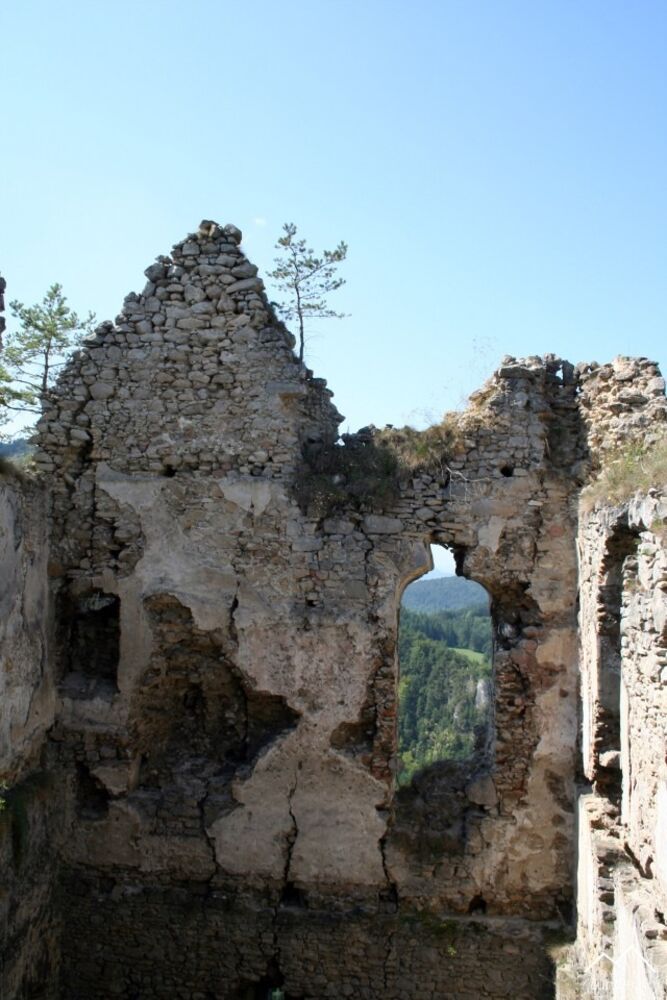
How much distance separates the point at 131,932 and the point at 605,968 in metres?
4.30

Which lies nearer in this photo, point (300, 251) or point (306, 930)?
point (306, 930)

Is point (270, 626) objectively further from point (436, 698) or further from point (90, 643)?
point (436, 698)

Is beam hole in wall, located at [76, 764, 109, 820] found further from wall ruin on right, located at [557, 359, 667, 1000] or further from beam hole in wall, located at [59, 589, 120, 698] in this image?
wall ruin on right, located at [557, 359, 667, 1000]

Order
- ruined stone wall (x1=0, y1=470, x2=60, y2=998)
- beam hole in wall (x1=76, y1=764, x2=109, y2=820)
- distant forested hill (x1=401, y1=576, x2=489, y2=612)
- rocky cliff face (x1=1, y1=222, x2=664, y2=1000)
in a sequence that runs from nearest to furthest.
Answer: ruined stone wall (x1=0, y1=470, x2=60, y2=998) → rocky cliff face (x1=1, y1=222, x2=664, y2=1000) → beam hole in wall (x1=76, y1=764, x2=109, y2=820) → distant forested hill (x1=401, y1=576, x2=489, y2=612)

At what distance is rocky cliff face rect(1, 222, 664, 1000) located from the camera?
8.02 m

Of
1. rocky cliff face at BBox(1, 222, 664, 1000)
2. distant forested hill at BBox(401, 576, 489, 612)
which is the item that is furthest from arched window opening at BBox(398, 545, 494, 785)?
distant forested hill at BBox(401, 576, 489, 612)

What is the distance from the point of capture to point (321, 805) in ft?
26.6

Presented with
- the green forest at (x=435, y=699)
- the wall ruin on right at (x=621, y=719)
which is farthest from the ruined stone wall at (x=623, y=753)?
the green forest at (x=435, y=699)

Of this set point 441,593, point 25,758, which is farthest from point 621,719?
point 441,593

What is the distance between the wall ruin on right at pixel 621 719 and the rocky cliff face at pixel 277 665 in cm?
31

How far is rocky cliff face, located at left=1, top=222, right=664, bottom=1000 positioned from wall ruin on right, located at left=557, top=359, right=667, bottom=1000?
1.02 ft

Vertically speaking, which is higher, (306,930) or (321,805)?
(321,805)

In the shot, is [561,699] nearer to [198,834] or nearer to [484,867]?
[484,867]

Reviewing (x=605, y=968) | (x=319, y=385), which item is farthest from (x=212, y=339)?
(x=605, y=968)
